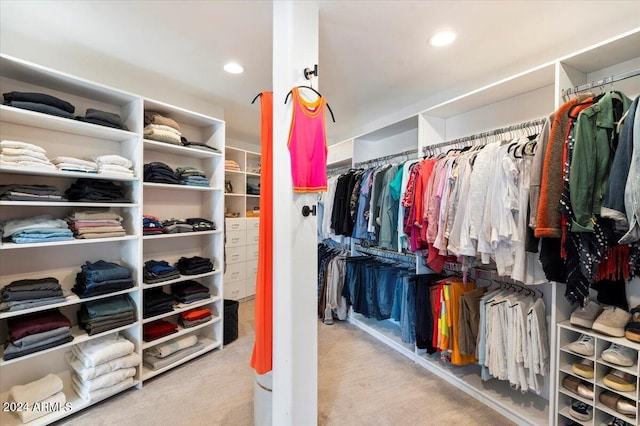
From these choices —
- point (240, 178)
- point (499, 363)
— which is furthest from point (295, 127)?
point (240, 178)

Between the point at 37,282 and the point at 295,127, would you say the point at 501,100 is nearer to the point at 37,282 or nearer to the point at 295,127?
the point at 295,127

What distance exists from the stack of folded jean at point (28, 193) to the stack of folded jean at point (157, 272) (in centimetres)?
78

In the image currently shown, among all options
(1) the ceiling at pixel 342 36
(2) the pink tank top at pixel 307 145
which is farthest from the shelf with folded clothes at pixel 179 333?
(1) the ceiling at pixel 342 36

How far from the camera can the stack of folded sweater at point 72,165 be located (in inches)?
74.4

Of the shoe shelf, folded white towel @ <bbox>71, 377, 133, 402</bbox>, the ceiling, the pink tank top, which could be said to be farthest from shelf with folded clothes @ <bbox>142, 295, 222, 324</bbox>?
the shoe shelf

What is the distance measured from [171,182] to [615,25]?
3.26m

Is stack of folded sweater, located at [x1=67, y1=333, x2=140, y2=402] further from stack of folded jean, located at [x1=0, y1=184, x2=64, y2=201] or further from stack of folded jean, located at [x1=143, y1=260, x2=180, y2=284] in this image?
stack of folded jean, located at [x1=0, y1=184, x2=64, y2=201]

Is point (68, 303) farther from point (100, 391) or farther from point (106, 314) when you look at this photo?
point (100, 391)

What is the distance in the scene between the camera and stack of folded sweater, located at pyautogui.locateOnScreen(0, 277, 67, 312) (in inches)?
67.1

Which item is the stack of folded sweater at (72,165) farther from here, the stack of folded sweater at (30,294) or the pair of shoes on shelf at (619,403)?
the pair of shoes on shelf at (619,403)

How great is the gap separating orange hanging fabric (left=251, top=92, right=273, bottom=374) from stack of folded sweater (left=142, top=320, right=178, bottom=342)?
118 cm

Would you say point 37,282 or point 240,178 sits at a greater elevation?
point 240,178

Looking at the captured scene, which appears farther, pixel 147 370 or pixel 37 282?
pixel 147 370

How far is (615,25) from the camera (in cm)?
176
